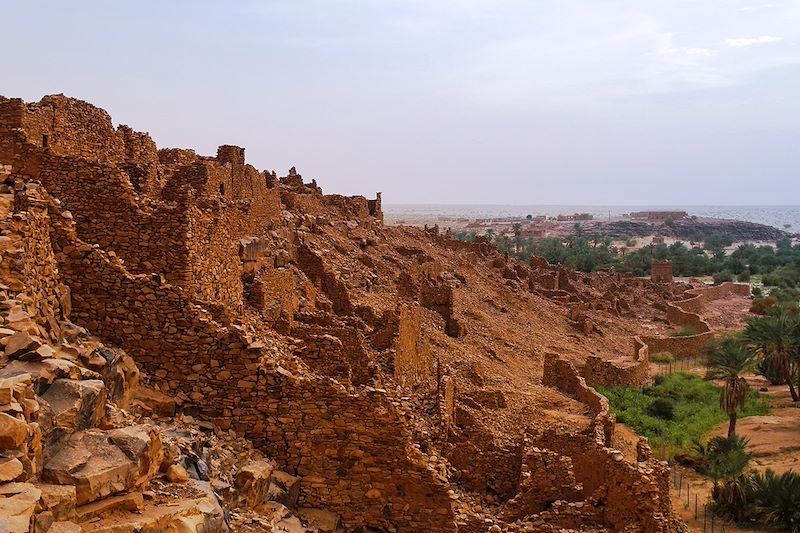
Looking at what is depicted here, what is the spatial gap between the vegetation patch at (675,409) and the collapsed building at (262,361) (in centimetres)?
622

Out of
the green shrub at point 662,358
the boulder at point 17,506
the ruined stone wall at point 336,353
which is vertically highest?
the boulder at point 17,506

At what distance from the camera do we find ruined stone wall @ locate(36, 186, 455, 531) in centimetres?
823

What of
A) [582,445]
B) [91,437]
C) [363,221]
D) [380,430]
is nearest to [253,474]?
[380,430]

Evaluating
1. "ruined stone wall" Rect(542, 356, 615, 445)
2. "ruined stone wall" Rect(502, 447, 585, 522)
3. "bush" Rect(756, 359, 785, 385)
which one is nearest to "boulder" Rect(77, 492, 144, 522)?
"ruined stone wall" Rect(502, 447, 585, 522)

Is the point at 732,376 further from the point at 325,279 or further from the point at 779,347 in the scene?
the point at 325,279

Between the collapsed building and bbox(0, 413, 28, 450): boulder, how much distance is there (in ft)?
0.08

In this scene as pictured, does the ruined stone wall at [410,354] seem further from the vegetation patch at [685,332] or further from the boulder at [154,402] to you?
the vegetation patch at [685,332]

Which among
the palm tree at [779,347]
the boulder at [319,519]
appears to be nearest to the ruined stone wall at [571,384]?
the palm tree at [779,347]

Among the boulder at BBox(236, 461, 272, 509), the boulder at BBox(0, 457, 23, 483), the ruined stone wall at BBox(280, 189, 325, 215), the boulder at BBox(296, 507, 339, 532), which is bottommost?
the boulder at BBox(296, 507, 339, 532)

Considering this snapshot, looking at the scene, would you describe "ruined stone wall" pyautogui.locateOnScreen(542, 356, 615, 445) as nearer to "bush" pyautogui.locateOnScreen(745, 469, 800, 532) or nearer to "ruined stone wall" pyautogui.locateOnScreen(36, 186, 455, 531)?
"bush" pyautogui.locateOnScreen(745, 469, 800, 532)

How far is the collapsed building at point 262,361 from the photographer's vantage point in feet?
26.1

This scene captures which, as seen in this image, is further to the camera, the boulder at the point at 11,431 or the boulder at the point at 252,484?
the boulder at the point at 252,484

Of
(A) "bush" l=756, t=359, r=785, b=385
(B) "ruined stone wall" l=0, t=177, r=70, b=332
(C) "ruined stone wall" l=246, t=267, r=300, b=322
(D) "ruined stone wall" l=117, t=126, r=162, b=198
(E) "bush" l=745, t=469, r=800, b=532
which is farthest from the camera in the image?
(A) "bush" l=756, t=359, r=785, b=385

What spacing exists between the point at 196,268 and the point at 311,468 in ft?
10.6
